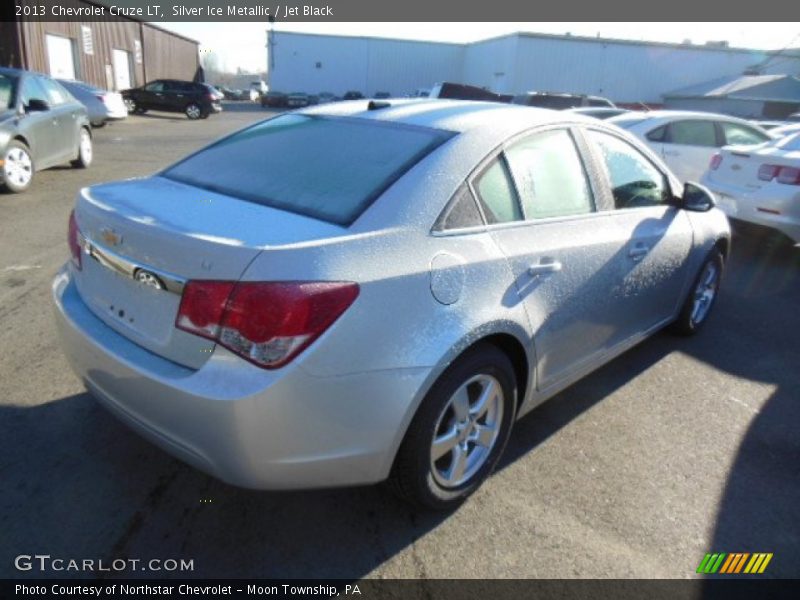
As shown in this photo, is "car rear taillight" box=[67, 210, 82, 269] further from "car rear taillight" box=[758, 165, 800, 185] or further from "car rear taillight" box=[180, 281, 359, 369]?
"car rear taillight" box=[758, 165, 800, 185]

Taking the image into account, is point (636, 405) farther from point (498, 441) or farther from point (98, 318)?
point (98, 318)

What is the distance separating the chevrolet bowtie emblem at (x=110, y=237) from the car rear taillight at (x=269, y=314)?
1.62 feet

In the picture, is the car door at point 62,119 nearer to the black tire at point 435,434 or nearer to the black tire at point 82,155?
the black tire at point 82,155

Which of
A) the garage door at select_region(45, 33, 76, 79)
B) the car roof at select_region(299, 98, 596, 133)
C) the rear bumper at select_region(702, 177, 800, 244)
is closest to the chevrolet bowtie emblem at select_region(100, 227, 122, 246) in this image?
the car roof at select_region(299, 98, 596, 133)

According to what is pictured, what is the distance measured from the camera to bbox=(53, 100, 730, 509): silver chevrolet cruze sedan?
187cm

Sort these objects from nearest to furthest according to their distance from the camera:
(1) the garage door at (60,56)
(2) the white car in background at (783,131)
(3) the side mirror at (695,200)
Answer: (3) the side mirror at (695,200)
(2) the white car in background at (783,131)
(1) the garage door at (60,56)

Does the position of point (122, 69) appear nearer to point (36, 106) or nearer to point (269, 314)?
point (36, 106)

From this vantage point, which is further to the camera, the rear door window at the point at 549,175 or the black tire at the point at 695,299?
the black tire at the point at 695,299

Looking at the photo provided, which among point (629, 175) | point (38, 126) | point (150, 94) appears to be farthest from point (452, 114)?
point (150, 94)

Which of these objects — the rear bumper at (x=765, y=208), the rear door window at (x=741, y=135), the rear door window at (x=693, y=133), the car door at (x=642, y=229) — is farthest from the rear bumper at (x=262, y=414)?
the rear door window at (x=741, y=135)

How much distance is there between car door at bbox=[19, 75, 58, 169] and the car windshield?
0.09 meters

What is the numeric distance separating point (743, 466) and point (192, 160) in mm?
3181

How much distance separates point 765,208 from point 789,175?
1.25 feet

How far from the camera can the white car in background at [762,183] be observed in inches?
239
